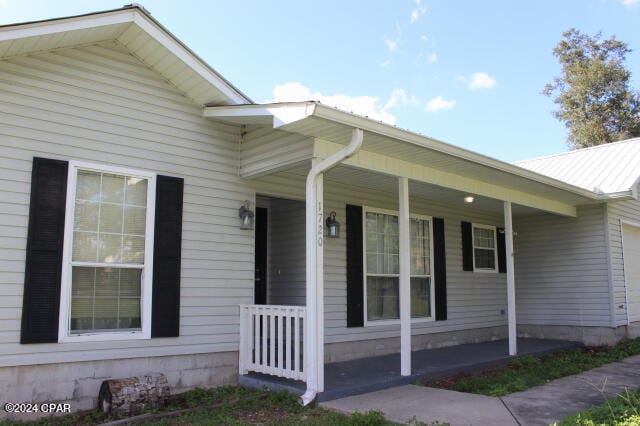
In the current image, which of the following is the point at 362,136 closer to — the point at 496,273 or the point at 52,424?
the point at 52,424

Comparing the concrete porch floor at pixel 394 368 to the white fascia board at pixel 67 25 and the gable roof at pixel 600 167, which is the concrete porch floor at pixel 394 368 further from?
the white fascia board at pixel 67 25

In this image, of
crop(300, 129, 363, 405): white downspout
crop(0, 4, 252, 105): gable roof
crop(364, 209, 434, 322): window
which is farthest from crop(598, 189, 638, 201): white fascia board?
crop(0, 4, 252, 105): gable roof

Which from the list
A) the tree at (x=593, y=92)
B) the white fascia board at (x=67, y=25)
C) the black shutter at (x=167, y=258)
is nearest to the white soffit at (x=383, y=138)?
the black shutter at (x=167, y=258)

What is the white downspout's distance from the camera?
5336 millimetres

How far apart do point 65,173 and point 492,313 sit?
8.22 meters

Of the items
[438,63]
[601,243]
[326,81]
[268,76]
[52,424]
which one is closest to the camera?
[52,424]

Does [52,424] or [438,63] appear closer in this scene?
[52,424]

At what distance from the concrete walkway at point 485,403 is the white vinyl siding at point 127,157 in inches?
76.1

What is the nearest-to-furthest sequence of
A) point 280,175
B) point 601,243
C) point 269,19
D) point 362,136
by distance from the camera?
point 362,136
point 280,175
point 601,243
point 269,19

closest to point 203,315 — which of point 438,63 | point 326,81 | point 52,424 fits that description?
point 52,424

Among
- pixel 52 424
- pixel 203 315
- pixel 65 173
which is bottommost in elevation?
pixel 52 424

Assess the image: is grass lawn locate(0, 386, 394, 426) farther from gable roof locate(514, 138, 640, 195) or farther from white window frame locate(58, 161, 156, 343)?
gable roof locate(514, 138, 640, 195)

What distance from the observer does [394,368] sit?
22.5 ft

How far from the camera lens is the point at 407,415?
16.0ft
